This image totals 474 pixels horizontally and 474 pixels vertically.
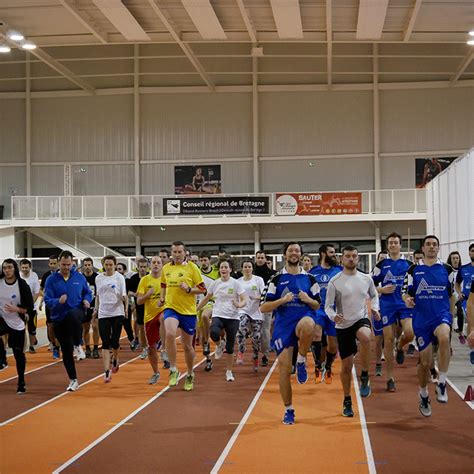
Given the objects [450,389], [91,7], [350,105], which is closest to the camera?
[450,389]

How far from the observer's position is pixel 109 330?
43.1 ft

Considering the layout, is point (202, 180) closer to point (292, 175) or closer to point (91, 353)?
point (292, 175)

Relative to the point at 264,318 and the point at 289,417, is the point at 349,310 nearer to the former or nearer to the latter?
the point at 289,417

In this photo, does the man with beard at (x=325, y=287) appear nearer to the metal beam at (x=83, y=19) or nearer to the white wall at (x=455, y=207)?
the white wall at (x=455, y=207)

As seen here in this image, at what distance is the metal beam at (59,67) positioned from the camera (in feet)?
119

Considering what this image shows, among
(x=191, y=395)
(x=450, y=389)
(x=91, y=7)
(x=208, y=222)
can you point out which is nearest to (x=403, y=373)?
(x=450, y=389)

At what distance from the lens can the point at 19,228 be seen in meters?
39.3

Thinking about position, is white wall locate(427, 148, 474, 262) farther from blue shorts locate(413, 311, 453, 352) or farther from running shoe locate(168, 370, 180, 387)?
blue shorts locate(413, 311, 453, 352)

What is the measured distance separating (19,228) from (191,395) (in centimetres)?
2920

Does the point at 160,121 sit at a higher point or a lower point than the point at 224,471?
higher

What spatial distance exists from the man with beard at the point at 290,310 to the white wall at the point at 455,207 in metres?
10.5

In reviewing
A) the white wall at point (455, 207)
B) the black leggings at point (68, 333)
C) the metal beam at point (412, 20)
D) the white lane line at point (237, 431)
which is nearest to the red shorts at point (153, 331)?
the black leggings at point (68, 333)

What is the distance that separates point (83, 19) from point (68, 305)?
19.0 m

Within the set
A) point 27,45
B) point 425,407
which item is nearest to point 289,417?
point 425,407
